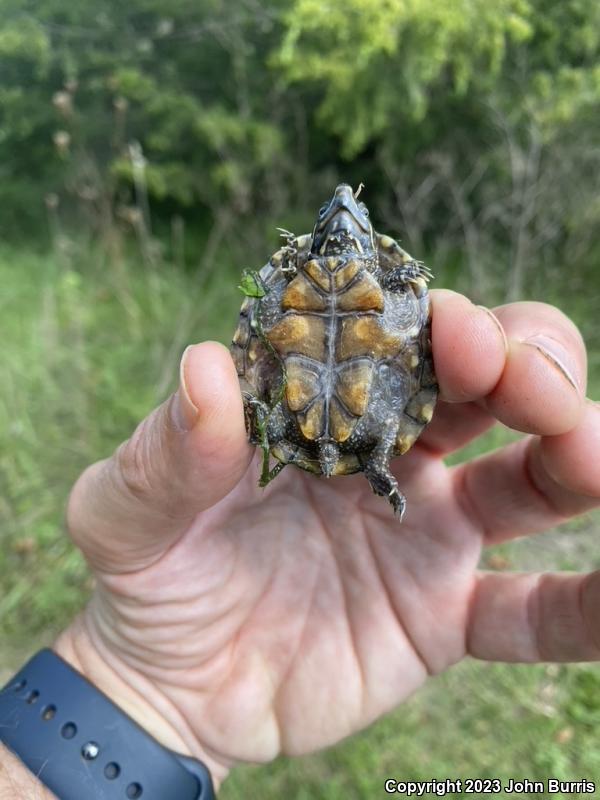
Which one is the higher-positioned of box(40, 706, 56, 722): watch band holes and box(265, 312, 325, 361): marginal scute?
box(265, 312, 325, 361): marginal scute

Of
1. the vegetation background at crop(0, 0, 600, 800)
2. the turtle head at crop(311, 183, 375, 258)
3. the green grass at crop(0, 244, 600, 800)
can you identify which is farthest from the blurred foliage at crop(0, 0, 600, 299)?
the turtle head at crop(311, 183, 375, 258)

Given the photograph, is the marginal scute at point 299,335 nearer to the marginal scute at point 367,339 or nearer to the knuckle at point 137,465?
the marginal scute at point 367,339

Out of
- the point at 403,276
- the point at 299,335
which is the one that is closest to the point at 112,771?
the point at 299,335

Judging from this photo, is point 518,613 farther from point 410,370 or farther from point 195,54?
point 195,54

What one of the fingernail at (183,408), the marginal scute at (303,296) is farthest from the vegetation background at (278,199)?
the fingernail at (183,408)

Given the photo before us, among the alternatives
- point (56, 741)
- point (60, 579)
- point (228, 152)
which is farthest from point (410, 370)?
point (228, 152)

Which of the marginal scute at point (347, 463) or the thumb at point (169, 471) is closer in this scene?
the thumb at point (169, 471)

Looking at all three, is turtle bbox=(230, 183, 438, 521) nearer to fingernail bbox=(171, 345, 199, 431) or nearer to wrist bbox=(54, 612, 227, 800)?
fingernail bbox=(171, 345, 199, 431)
